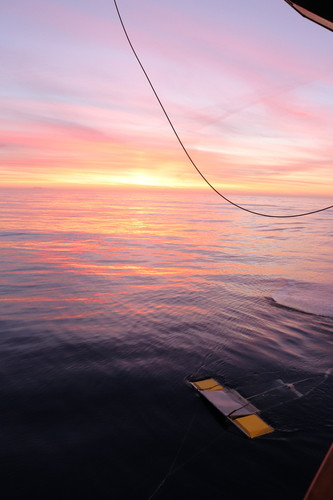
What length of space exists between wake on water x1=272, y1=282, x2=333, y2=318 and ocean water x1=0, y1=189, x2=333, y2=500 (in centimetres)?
10

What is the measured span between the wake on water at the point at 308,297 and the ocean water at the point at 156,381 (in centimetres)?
10

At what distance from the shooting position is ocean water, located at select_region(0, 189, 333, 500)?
550 centimetres

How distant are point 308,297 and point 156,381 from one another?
10.9m

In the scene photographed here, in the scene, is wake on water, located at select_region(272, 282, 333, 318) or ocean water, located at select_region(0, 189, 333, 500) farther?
wake on water, located at select_region(272, 282, 333, 318)

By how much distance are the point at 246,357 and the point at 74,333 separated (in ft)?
18.9

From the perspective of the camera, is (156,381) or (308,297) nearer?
(156,381)

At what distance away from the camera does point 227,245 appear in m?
32.3

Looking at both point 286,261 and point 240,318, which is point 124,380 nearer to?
point 240,318

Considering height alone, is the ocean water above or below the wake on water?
below

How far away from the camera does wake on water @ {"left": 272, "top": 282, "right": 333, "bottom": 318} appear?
46.6ft

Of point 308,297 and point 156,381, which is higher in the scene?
point 308,297

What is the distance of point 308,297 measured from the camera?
53.0 feet

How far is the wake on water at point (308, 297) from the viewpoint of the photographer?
14.2m

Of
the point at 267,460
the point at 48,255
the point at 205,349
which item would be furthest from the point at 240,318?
the point at 48,255
